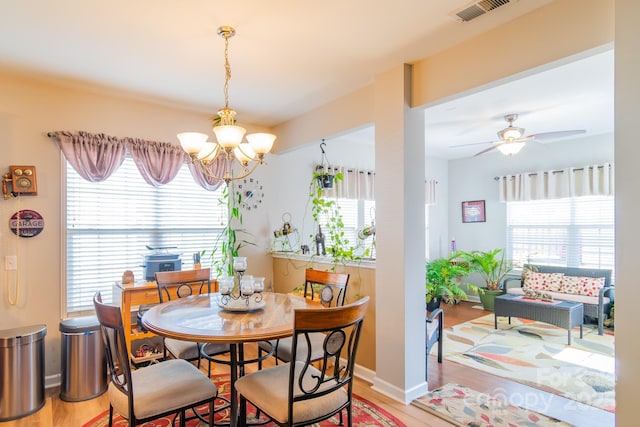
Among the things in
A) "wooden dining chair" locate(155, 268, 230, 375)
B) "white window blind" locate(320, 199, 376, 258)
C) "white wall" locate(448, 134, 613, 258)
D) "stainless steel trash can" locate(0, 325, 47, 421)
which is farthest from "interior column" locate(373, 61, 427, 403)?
"white wall" locate(448, 134, 613, 258)

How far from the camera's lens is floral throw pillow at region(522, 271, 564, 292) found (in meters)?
5.28

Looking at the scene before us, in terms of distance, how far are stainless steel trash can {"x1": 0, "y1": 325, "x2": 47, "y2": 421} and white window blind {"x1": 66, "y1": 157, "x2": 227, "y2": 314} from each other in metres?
0.57

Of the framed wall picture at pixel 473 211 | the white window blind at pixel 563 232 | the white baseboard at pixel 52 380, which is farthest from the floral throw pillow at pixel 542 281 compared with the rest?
the white baseboard at pixel 52 380

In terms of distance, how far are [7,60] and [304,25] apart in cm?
224

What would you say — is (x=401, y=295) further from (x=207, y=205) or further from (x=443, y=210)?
(x=443, y=210)

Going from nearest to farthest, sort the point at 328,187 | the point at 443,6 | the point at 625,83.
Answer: the point at 625,83 < the point at 443,6 < the point at 328,187

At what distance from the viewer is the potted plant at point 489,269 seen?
19.4 ft

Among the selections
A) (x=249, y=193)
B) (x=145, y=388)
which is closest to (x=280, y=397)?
(x=145, y=388)

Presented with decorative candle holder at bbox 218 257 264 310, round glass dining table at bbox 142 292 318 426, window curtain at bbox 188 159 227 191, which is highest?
window curtain at bbox 188 159 227 191

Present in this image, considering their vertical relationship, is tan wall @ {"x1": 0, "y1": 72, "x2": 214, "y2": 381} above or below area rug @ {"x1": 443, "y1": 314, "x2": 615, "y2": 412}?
above

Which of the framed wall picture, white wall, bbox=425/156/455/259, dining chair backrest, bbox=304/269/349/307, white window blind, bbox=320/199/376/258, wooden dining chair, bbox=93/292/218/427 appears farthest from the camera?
white wall, bbox=425/156/455/259

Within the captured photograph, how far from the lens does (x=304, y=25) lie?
230 cm

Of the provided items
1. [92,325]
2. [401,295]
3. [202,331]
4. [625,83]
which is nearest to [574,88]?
[625,83]

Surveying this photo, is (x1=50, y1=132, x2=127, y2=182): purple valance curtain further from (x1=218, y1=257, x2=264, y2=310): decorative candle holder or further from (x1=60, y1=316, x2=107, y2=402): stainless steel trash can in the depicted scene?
(x1=218, y1=257, x2=264, y2=310): decorative candle holder
